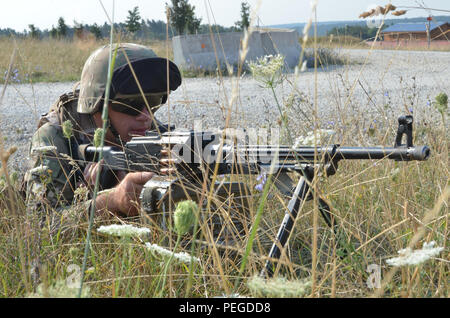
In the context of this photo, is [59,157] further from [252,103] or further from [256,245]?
[252,103]

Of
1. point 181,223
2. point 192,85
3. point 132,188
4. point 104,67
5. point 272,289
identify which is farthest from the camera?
point 192,85

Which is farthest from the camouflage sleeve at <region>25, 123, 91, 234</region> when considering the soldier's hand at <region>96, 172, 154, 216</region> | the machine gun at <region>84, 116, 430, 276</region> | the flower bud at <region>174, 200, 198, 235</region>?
the flower bud at <region>174, 200, 198, 235</region>

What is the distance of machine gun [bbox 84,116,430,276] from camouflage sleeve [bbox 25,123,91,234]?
0.32 metres

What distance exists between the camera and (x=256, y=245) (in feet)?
6.98

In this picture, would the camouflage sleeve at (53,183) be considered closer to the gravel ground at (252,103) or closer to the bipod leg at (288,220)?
the bipod leg at (288,220)

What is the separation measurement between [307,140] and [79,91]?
1555 millimetres

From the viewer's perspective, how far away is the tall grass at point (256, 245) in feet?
4.96

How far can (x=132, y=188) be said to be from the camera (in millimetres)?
2303

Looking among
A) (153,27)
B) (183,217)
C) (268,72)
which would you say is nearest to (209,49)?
(153,27)

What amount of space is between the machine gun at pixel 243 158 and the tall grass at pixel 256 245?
0.08 meters
